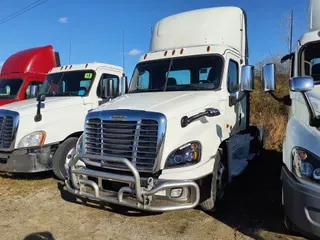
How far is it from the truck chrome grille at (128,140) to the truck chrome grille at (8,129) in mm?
2466

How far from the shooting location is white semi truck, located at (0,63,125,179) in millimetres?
6617

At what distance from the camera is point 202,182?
4465 mm

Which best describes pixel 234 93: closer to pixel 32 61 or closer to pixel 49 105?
pixel 49 105

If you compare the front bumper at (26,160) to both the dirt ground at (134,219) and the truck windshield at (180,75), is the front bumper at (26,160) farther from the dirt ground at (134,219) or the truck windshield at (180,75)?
the truck windshield at (180,75)

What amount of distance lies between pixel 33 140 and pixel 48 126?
44 cm

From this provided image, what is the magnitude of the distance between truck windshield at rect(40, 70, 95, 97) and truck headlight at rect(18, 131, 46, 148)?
1700 millimetres

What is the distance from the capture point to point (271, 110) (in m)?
14.2

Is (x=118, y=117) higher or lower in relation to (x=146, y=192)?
higher

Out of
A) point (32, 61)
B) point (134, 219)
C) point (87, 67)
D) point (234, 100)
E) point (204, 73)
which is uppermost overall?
point (32, 61)

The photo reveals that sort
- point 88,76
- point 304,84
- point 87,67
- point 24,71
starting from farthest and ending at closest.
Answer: point 24,71 < point 87,67 < point 88,76 < point 304,84

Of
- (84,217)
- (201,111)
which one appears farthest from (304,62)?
(84,217)

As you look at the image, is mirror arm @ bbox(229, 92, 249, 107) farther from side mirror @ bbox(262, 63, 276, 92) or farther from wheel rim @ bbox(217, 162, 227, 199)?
wheel rim @ bbox(217, 162, 227, 199)

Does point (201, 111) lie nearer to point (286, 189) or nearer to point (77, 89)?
point (286, 189)

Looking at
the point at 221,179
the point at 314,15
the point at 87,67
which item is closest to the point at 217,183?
the point at 221,179
